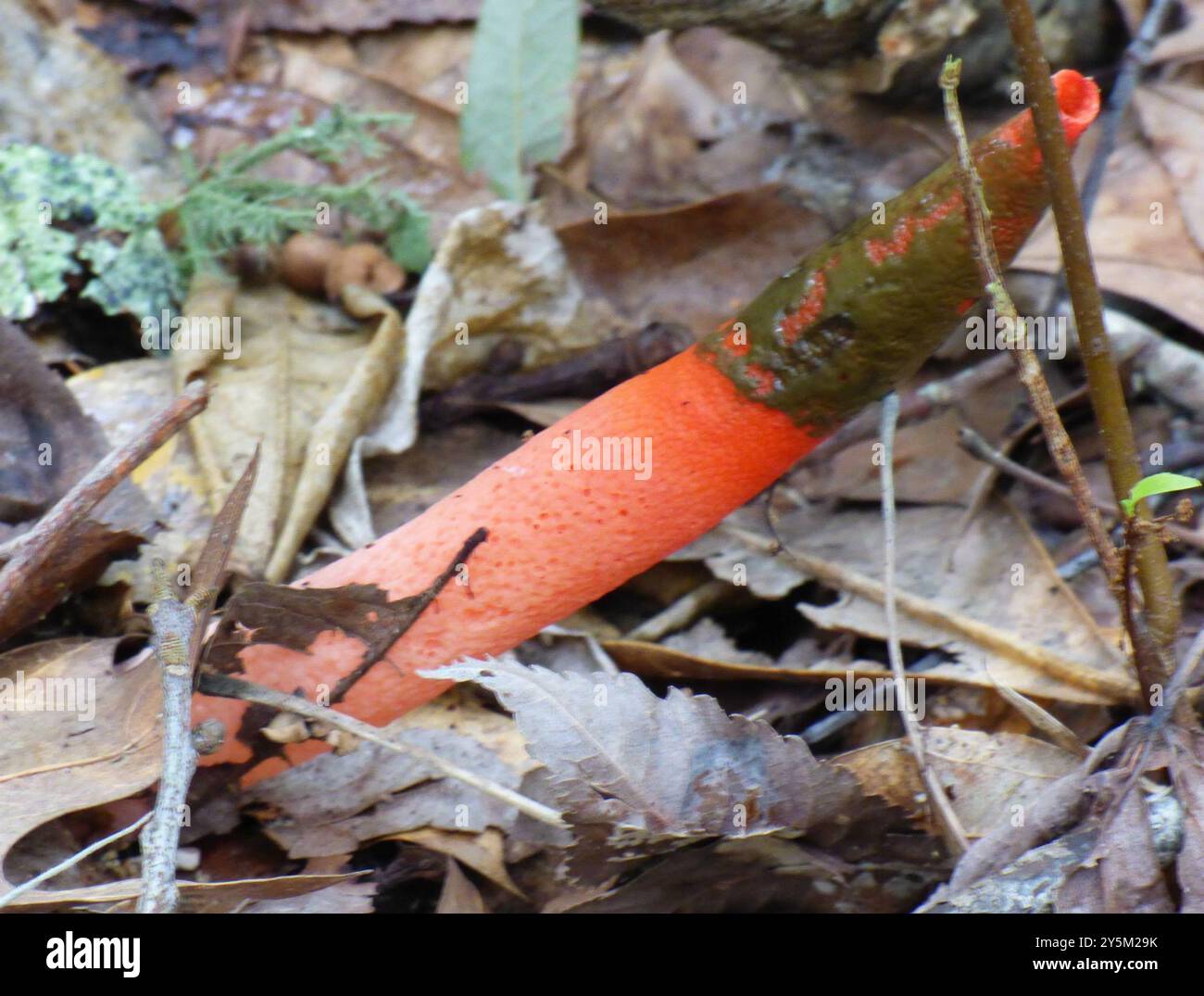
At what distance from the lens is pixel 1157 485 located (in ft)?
6.53

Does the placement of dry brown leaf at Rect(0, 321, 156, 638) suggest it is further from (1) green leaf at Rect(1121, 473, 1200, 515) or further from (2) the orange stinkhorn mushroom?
(1) green leaf at Rect(1121, 473, 1200, 515)

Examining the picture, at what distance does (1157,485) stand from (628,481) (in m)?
1.01

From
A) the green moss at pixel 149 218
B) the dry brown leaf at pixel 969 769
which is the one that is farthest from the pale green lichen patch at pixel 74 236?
the dry brown leaf at pixel 969 769

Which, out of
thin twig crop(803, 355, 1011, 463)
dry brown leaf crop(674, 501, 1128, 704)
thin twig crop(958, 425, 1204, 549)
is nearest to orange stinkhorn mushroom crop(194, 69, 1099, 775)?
dry brown leaf crop(674, 501, 1128, 704)

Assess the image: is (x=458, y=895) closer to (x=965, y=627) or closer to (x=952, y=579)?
(x=965, y=627)

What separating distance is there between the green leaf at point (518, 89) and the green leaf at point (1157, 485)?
8.30 ft

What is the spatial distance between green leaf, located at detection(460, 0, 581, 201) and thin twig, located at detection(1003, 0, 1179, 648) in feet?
7.09

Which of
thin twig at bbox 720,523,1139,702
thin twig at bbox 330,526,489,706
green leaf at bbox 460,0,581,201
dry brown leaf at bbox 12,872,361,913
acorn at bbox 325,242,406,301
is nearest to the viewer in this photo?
dry brown leaf at bbox 12,872,361,913

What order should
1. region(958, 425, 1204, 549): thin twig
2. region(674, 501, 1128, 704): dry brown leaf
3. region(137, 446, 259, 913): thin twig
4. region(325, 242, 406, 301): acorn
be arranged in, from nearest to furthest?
region(137, 446, 259, 913): thin twig → region(674, 501, 1128, 704): dry brown leaf → region(958, 425, 1204, 549): thin twig → region(325, 242, 406, 301): acorn

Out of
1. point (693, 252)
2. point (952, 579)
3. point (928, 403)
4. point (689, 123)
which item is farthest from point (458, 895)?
point (689, 123)

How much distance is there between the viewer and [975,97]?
4.03 metres

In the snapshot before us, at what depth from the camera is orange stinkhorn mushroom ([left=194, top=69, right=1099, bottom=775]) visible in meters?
2.11

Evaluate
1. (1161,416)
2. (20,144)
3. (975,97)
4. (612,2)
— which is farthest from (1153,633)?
(20,144)
